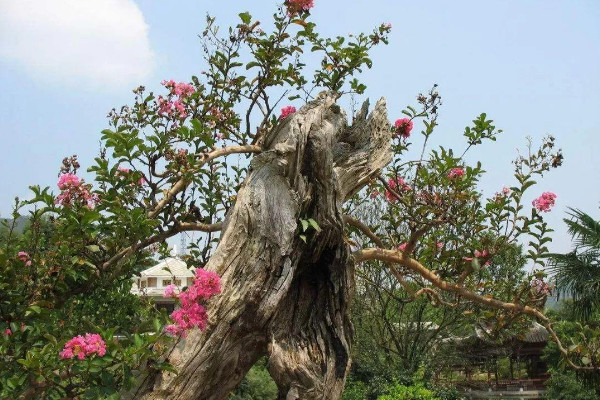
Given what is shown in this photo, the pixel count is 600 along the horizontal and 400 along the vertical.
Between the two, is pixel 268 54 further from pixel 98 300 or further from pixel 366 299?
pixel 366 299

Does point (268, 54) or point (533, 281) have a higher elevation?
point (268, 54)

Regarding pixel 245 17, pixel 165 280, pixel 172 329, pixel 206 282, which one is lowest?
pixel 172 329

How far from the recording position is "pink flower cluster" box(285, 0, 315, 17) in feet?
15.6

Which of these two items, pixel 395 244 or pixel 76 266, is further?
pixel 395 244

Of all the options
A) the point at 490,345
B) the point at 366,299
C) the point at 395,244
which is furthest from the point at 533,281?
the point at 490,345

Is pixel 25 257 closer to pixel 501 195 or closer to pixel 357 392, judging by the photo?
pixel 501 195

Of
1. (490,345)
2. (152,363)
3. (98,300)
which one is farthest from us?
(490,345)

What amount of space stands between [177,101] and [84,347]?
2240mm

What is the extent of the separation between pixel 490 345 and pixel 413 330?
5162 mm

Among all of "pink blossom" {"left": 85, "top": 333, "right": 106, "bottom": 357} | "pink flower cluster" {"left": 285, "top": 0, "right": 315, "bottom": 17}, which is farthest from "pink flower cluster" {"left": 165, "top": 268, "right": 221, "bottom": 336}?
"pink flower cluster" {"left": 285, "top": 0, "right": 315, "bottom": 17}

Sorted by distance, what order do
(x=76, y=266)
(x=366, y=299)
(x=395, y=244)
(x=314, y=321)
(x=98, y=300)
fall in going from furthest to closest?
1. (x=366, y=299)
2. (x=395, y=244)
3. (x=98, y=300)
4. (x=76, y=266)
5. (x=314, y=321)

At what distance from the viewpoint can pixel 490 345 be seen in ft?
Result: 65.2

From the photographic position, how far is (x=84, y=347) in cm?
299

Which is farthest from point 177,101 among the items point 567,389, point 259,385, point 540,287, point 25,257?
point 567,389
